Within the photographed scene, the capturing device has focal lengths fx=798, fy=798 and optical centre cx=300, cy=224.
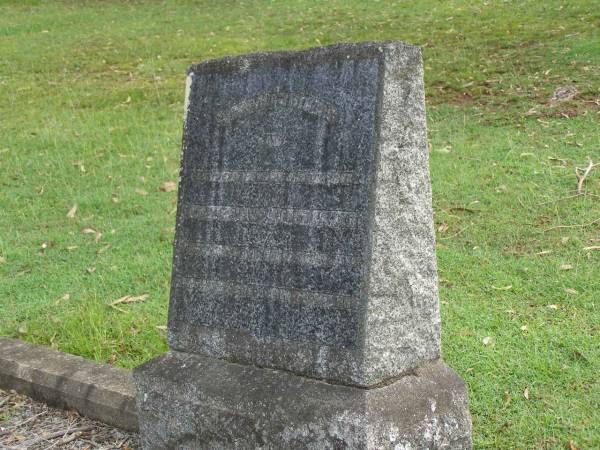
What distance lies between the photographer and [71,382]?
3.58 m

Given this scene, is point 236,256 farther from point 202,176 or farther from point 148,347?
point 148,347

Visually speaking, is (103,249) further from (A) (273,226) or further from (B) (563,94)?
(B) (563,94)

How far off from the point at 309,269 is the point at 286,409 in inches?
17.7

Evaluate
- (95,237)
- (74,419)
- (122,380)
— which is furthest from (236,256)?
(95,237)

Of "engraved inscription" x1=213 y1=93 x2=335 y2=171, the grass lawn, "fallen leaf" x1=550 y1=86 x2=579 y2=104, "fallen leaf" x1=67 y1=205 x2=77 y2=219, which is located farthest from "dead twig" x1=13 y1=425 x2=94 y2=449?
"fallen leaf" x1=550 y1=86 x2=579 y2=104

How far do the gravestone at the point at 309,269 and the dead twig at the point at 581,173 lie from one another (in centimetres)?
333

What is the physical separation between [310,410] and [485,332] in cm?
165

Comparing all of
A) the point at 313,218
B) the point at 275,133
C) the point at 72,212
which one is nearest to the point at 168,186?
the point at 72,212

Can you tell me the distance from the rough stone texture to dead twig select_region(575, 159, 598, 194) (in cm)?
350

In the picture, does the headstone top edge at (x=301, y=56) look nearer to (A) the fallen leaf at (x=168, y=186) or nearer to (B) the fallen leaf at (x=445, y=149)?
(A) the fallen leaf at (x=168, y=186)

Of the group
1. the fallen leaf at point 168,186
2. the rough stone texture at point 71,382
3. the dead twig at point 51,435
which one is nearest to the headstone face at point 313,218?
the rough stone texture at point 71,382

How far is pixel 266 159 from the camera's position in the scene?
273 centimetres

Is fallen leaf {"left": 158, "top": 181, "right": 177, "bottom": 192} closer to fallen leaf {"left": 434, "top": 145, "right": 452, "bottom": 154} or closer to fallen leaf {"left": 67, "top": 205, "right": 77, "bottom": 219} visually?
fallen leaf {"left": 67, "top": 205, "right": 77, "bottom": 219}

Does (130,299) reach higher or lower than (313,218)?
lower
